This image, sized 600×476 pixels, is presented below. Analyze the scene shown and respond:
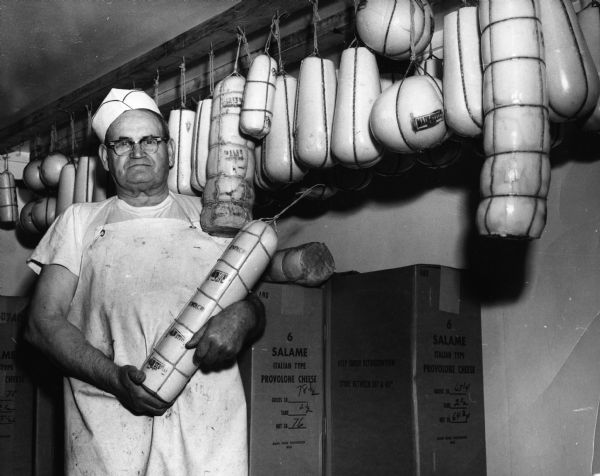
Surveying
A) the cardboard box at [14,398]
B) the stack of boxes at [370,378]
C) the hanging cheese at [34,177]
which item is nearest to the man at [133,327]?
the stack of boxes at [370,378]

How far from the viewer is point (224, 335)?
1922 millimetres

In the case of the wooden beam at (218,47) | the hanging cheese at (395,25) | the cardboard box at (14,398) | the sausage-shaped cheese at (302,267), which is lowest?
the cardboard box at (14,398)

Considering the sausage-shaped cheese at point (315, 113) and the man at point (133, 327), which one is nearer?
the man at point (133, 327)

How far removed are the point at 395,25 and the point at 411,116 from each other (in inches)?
12.0

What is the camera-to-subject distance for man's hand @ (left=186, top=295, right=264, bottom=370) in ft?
6.23

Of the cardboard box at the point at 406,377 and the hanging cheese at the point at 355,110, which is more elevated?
the hanging cheese at the point at 355,110

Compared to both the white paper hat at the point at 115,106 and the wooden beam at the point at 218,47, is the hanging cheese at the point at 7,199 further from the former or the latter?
the white paper hat at the point at 115,106

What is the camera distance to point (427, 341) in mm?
2238

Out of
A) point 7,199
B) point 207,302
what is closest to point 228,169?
point 207,302

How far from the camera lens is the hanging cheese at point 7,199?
392 centimetres

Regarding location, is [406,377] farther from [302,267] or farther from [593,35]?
[593,35]

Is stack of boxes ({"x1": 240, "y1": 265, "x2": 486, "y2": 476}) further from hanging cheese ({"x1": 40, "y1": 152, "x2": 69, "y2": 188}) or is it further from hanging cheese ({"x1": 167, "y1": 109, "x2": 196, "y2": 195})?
hanging cheese ({"x1": 40, "y1": 152, "x2": 69, "y2": 188})

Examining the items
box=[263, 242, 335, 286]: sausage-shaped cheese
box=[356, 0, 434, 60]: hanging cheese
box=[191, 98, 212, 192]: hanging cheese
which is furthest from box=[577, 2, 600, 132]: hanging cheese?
box=[191, 98, 212, 192]: hanging cheese

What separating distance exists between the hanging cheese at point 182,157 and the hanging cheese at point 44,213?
1.15 metres
